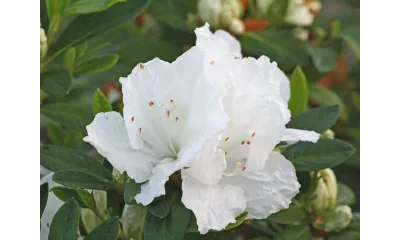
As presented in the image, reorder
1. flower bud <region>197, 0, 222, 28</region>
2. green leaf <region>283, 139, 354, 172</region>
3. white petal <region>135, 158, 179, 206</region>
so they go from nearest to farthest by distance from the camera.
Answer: white petal <region>135, 158, 179, 206</region>, green leaf <region>283, 139, 354, 172</region>, flower bud <region>197, 0, 222, 28</region>

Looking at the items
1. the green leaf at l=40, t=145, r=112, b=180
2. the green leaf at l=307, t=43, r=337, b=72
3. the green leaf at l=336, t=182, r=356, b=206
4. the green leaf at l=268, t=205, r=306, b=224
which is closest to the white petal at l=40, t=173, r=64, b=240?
the green leaf at l=40, t=145, r=112, b=180

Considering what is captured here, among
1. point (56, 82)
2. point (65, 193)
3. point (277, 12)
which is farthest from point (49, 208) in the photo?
point (277, 12)

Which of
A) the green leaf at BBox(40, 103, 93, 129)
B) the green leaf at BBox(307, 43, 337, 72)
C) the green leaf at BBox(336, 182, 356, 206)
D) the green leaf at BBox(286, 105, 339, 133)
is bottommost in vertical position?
the green leaf at BBox(336, 182, 356, 206)

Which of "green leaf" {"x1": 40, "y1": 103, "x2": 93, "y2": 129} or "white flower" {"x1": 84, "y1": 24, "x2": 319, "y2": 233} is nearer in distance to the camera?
"white flower" {"x1": 84, "y1": 24, "x2": 319, "y2": 233}

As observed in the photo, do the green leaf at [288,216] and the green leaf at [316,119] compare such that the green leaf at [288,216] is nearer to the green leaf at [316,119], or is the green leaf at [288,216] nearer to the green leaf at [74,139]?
the green leaf at [316,119]

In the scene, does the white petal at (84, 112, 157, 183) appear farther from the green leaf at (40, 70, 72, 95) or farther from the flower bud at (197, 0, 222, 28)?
the flower bud at (197, 0, 222, 28)

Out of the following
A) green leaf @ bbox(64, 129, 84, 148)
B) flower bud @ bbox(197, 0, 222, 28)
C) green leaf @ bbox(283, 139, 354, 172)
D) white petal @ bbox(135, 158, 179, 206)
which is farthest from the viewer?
flower bud @ bbox(197, 0, 222, 28)
